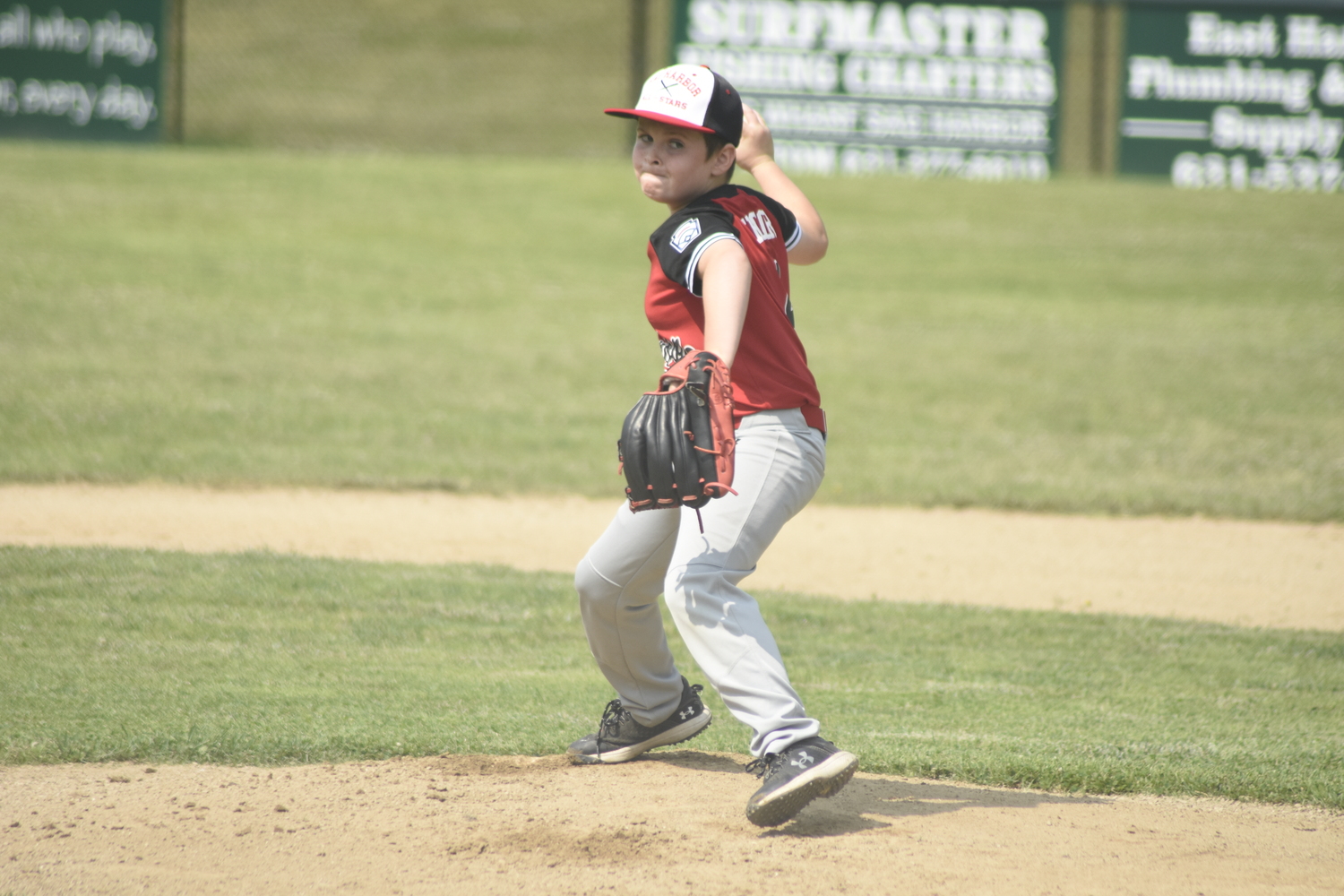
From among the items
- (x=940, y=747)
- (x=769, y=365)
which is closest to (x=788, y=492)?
(x=769, y=365)

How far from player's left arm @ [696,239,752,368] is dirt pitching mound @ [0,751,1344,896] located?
122 centimetres

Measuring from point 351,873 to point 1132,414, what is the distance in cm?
924

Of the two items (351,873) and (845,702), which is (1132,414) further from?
(351,873)

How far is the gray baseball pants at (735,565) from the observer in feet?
10.7

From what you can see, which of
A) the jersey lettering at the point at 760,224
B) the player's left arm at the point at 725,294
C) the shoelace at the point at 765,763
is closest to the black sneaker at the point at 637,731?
the shoelace at the point at 765,763

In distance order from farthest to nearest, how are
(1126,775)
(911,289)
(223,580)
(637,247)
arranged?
(637,247) → (911,289) → (223,580) → (1126,775)

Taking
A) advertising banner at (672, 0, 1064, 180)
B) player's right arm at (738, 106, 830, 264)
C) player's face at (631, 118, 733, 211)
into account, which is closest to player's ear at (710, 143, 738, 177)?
player's face at (631, 118, 733, 211)

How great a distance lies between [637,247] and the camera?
15688mm

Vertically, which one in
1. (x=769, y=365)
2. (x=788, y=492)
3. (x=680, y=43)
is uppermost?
(x=680, y=43)

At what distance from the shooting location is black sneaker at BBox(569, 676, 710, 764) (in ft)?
12.8

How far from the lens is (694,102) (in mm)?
3271

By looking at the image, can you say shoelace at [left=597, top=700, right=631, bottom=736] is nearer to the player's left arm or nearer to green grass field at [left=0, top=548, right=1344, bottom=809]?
green grass field at [left=0, top=548, right=1344, bottom=809]

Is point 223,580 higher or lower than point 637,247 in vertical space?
lower

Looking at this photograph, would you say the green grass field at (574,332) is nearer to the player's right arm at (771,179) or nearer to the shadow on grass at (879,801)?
the shadow on grass at (879,801)
